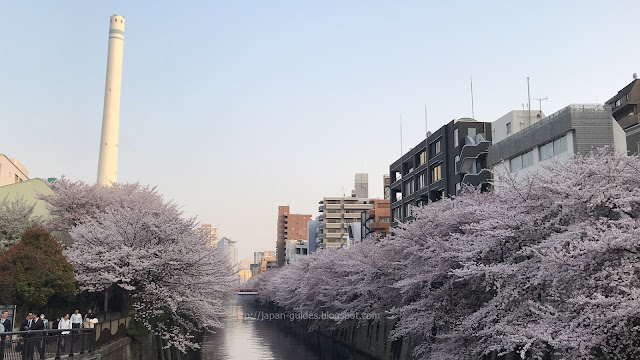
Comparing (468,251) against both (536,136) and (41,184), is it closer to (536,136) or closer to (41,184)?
(536,136)

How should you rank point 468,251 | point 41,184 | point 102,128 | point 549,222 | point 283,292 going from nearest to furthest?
point 549,222 < point 468,251 < point 41,184 < point 102,128 < point 283,292

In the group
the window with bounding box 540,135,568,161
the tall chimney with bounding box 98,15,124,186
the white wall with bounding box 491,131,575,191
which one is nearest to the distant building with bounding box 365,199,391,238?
the tall chimney with bounding box 98,15,124,186

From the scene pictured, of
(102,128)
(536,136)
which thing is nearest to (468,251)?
(536,136)

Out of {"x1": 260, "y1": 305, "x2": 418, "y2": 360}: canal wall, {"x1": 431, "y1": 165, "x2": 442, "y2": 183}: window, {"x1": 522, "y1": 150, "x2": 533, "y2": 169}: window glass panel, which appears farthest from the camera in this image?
{"x1": 431, "y1": 165, "x2": 442, "y2": 183}: window

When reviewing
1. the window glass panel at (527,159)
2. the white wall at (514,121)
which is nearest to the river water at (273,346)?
the window glass panel at (527,159)

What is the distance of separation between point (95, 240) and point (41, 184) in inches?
1157

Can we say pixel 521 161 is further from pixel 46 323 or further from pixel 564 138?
pixel 46 323

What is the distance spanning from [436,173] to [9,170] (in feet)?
177

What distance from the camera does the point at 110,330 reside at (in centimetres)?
2805

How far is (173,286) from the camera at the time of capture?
3434 cm

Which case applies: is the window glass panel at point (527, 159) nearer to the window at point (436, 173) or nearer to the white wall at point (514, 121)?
the white wall at point (514, 121)

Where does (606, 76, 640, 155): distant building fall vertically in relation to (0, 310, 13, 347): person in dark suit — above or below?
above

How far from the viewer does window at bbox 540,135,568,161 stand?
3453cm

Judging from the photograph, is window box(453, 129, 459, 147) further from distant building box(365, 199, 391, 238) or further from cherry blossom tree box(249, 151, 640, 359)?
distant building box(365, 199, 391, 238)
